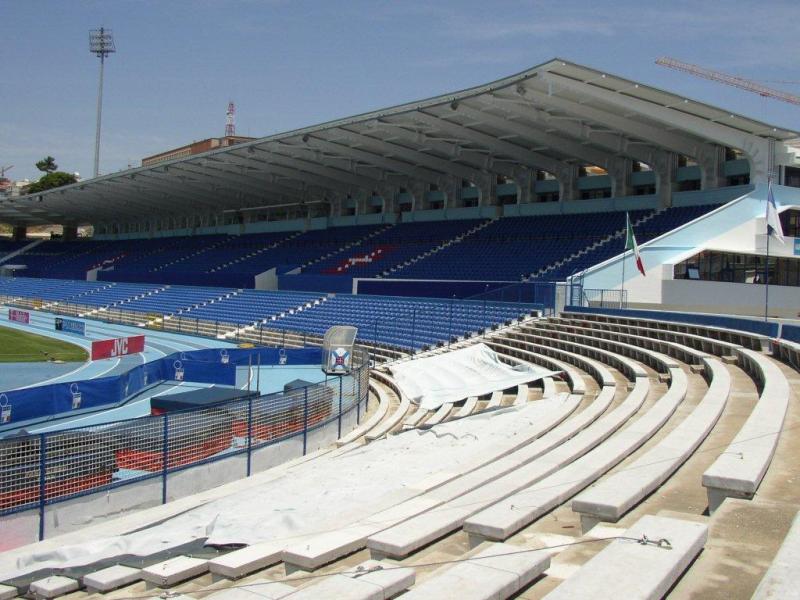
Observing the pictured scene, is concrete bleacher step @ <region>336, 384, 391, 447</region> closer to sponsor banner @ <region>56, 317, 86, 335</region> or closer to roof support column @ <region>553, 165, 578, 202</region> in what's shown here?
roof support column @ <region>553, 165, 578, 202</region>

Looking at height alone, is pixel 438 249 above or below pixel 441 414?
above

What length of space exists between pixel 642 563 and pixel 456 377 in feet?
36.4

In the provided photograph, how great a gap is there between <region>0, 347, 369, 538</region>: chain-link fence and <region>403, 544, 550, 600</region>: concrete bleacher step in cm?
695

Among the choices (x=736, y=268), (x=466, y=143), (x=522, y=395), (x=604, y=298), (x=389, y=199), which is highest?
(x=466, y=143)

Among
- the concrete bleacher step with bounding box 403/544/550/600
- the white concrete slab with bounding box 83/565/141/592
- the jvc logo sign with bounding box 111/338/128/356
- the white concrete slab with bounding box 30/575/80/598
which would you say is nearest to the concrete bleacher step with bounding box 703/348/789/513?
the concrete bleacher step with bounding box 403/544/550/600

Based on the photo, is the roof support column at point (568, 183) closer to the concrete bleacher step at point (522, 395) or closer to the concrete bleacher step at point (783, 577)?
the concrete bleacher step at point (522, 395)

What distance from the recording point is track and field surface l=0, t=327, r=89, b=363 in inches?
1223

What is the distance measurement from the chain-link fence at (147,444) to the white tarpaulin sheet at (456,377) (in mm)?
1513

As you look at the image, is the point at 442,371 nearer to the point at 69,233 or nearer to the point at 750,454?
the point at 750,454

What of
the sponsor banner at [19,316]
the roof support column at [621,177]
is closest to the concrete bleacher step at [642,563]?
the roof support column at [621,177]

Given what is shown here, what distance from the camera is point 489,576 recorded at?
179 inches

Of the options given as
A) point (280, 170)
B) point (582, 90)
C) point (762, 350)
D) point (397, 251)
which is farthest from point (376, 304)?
point (762, 350)

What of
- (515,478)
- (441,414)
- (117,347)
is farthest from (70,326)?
(515,478)

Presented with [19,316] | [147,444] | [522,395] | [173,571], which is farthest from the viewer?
[19,316]
